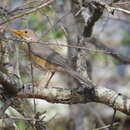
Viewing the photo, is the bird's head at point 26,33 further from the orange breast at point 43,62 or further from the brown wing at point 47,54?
the orange breast at point 43,62

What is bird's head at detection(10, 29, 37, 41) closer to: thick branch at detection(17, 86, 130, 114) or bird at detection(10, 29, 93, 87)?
bird at detection(10, 29, 93, 87)

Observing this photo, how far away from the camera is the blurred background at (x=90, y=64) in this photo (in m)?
6.19

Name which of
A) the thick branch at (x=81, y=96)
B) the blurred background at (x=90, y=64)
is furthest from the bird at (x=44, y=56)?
the thick branch at (x=81, y=96)

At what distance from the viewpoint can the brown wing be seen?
21.2 ft

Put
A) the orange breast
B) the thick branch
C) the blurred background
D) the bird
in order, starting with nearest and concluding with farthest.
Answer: the thick branch, the blurred background, the bird, the orange breast

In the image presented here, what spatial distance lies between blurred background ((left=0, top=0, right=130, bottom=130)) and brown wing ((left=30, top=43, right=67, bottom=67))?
160mm

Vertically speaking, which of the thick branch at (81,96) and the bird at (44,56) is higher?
the bird at (44,56)

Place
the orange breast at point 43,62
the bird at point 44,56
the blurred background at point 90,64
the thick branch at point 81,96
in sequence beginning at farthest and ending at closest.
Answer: the orange breast at point 43,62, the bird at point 44,56, the blurred background at point 90,64, the thick branch at point 81,96

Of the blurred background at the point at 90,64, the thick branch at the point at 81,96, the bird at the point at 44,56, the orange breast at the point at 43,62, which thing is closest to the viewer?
the thick branch at the point at 81,96

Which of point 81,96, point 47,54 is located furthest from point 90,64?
point 81,96

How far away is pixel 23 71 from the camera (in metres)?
6.00

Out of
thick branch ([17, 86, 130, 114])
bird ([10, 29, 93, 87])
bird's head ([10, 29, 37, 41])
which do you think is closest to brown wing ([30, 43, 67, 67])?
bird ([10, 29, 93, 87])

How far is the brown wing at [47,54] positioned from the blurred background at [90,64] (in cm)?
16

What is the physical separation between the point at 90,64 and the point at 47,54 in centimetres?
367
